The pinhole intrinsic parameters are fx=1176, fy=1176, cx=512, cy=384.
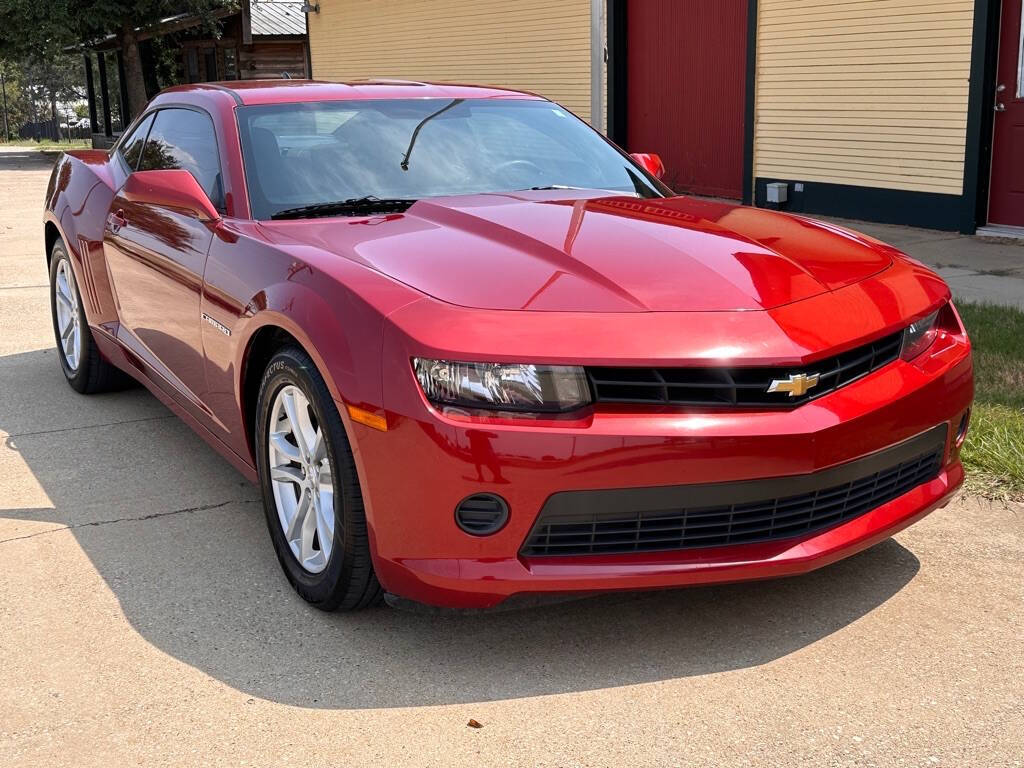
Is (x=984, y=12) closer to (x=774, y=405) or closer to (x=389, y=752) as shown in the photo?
(x=774, y=405)

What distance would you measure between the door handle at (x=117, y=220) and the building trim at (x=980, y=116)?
7893 millimetres

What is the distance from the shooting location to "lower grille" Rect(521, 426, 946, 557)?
2.94 metres

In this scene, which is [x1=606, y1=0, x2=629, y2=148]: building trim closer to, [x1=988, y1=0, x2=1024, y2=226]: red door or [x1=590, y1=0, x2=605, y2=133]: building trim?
[x1=590, y1=0, x2=605, y2=133]: building trim

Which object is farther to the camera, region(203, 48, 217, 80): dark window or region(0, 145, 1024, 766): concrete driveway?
region(203, 48, 217, 80): dark window

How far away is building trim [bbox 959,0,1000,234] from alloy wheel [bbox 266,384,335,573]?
855 cm

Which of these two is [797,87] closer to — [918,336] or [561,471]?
[918,336]

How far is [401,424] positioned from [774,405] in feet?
3.12

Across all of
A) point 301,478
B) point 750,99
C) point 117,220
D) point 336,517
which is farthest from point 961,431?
point 750,99

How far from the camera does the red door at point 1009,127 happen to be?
33.0 feet

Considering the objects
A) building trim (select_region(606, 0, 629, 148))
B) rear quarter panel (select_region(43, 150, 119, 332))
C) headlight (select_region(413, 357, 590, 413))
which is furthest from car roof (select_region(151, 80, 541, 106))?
building trim (select_region(606, 0, 629, 148))

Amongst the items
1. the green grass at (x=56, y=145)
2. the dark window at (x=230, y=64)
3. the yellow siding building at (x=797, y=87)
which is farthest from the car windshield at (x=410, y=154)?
the green grass at (x=56, y=145)

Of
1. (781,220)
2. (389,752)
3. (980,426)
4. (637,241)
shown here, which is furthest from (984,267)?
(389,752)

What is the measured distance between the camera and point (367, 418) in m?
3.04

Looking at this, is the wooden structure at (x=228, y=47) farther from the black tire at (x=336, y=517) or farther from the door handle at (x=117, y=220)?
the black tire at (x=336, y=517)
